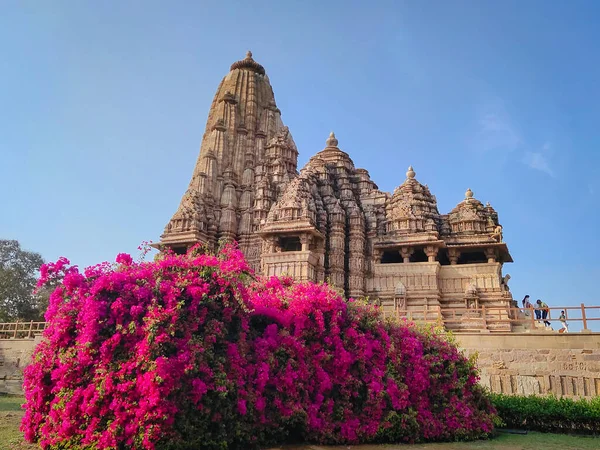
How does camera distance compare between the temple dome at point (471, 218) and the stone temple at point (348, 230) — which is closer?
the stone temple at point (348, 230)

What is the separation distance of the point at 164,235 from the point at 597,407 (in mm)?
25316

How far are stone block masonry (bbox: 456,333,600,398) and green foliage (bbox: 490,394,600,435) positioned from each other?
267cm

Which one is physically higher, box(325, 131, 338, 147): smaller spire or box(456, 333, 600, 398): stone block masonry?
box(325, 131, 338, 147): smaller spire

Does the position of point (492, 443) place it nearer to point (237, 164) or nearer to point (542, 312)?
point (542, 312)

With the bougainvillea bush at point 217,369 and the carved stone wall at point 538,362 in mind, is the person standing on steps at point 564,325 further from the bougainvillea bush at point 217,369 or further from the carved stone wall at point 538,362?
the bougainvillea bush at point 217,369

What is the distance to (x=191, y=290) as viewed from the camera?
7.91 meters

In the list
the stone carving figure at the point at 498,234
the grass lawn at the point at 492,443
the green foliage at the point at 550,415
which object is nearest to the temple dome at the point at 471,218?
the stone carving figure at the point at 498,234

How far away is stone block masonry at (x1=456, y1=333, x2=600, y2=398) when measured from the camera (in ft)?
51.3

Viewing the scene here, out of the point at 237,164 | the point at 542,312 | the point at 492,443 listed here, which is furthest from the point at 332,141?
the point at 492,443

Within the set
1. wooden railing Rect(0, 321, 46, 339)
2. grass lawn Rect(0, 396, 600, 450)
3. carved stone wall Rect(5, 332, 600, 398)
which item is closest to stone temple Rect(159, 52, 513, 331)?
carved stone wall Rect(5, 332, 600, 398)

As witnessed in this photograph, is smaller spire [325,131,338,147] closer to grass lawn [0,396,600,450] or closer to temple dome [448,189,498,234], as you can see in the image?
temple dome [448,189,498,234]

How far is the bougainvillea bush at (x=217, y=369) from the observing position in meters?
7.14

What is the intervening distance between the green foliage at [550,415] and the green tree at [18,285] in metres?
31.4

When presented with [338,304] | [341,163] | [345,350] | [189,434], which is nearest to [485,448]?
[345,350]
